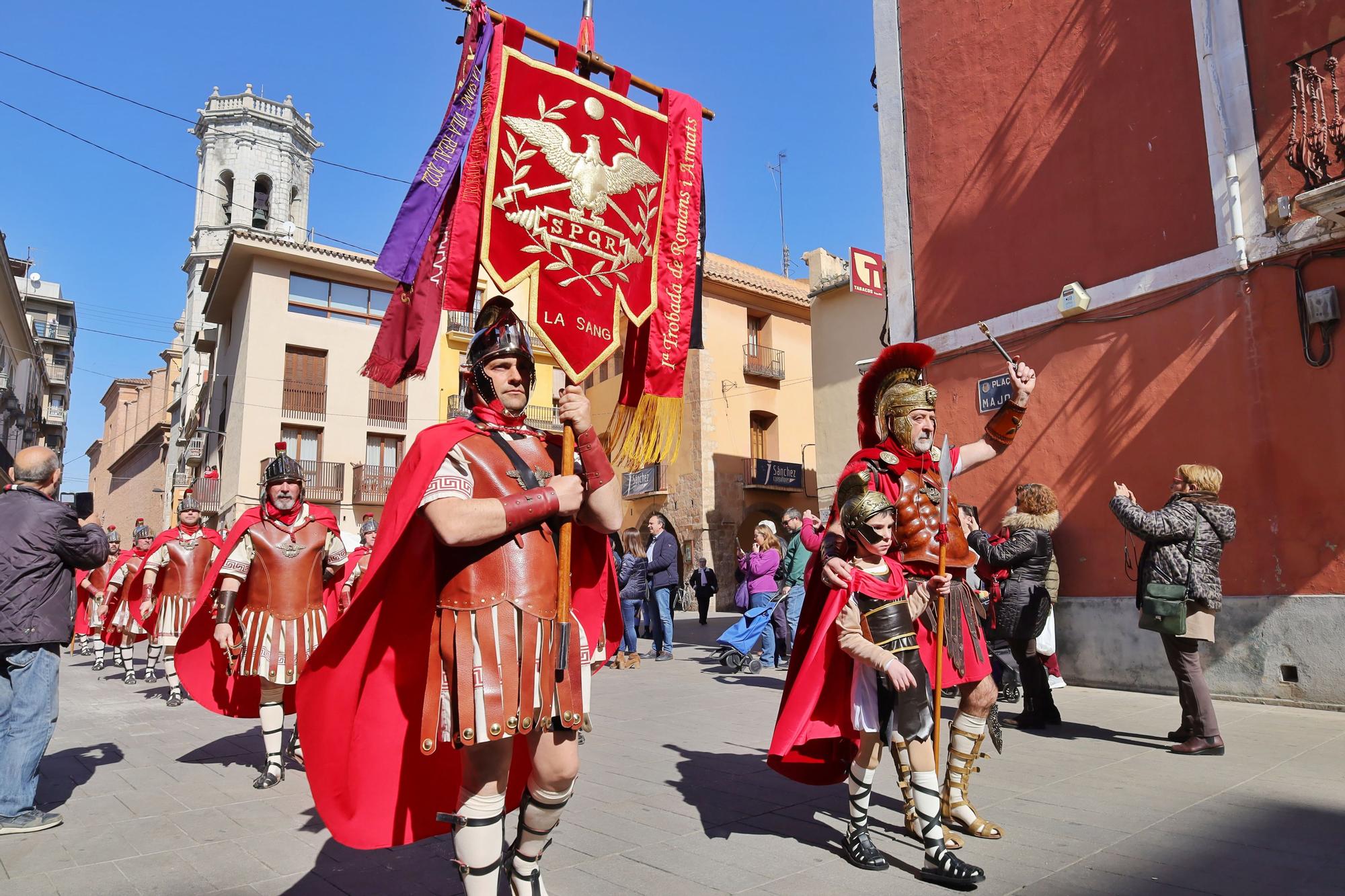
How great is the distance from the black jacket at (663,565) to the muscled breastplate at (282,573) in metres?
7.18

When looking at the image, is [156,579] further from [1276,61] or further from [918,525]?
[1276,61]

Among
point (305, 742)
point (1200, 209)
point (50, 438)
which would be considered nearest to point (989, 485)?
point (1200, 209)

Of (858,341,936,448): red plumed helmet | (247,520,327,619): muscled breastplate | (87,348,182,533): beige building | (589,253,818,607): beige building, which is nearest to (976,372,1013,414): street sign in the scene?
(858,341,936,448): red plumed helmet

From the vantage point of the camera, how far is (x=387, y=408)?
31.5 m

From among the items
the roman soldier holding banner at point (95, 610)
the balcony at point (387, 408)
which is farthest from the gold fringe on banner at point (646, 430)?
the balcony at point (387, 408)

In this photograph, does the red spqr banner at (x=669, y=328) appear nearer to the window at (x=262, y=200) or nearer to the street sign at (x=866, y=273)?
the street sign at (x=866, y=273)

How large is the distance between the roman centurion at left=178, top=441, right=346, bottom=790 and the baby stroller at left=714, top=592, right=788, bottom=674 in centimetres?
558

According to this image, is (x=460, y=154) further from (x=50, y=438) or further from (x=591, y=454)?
(x=50, y=438)

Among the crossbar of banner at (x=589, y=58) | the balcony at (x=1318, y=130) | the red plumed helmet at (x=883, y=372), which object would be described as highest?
the balcony at (x=1318, y=130)

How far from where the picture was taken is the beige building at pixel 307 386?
95.0 ft

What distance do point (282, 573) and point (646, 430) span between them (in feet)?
9.21

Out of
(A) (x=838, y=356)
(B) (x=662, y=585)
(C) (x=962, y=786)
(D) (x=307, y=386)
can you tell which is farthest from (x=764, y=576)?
(D) (x=307, y=386)

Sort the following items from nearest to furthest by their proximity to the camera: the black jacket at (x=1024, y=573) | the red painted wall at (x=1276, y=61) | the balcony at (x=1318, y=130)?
the black jacket at (x=1024, y=573) → the balcony at (x=1318, y=130) → the red painted wall at (x=1276, y=61)

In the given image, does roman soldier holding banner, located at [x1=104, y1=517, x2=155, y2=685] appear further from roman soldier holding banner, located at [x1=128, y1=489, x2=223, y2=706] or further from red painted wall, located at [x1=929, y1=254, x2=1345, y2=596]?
red painted wall, located at [x1=929, y1=254, x2=1345, y2=596]
